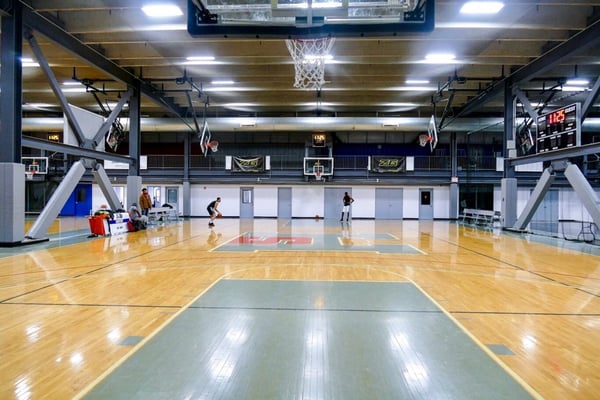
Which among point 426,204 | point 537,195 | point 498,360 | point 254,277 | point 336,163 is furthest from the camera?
point 426,204

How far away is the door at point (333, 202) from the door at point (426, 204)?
4.71m

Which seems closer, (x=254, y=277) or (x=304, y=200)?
(x=254, y=277)

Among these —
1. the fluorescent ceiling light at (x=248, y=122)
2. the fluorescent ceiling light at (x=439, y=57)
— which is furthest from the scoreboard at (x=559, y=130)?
the fluorescent ceiling light at (x=248, y=122)

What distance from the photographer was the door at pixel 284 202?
23703mm

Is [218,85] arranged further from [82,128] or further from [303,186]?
[303,186]

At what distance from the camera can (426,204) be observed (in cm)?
2345

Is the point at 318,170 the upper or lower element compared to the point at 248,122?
lower

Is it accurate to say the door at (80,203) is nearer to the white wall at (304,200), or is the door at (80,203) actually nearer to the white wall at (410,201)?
the white wall at (304,200)

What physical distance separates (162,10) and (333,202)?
16.4m

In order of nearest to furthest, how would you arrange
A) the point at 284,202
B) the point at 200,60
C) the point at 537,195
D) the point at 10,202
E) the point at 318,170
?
the point at 10,202, the point at 200,60, the point at 537,195, the point at 318,170, the point at 284,202

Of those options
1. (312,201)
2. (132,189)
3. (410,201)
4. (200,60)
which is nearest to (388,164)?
(410,201)

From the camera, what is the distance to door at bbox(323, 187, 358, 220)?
23469mm

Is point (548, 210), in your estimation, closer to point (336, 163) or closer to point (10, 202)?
point (336, 163)

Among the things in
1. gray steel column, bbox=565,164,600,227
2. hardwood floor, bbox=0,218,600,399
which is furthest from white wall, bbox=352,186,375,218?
hardwood floor, bbox=0,218,600,399
